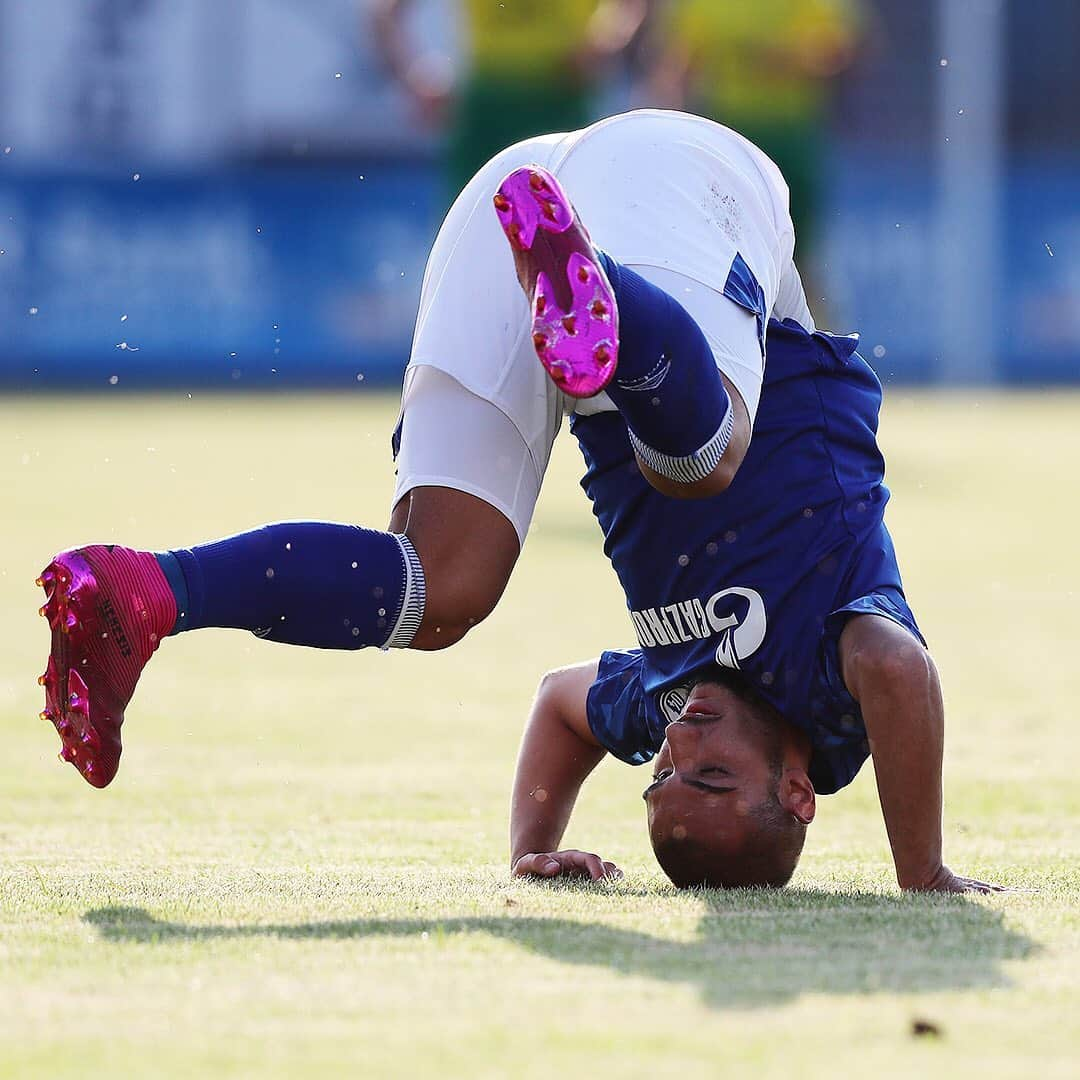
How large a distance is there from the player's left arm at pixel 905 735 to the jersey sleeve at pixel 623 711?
0.38 meters

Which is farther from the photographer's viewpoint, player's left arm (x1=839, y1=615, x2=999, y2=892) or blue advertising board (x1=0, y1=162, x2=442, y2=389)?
blue advertising board (x1=0, y1=162, x2=442, y2=389)

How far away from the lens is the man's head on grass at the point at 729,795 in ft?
A: 9.27

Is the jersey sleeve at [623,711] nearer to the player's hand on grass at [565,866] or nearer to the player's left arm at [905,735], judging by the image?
the player's hand on grass at [565,866]

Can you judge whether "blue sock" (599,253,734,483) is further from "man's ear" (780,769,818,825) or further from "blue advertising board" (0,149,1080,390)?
"blue advertising board" (0,149,1080,390)

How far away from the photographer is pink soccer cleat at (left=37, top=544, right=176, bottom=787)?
104 inches

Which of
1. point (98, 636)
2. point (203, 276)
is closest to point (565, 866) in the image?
point (98, 636)

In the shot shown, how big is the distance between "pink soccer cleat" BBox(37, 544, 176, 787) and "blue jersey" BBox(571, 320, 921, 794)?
667 mm

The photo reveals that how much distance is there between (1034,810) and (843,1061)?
186 centimetres

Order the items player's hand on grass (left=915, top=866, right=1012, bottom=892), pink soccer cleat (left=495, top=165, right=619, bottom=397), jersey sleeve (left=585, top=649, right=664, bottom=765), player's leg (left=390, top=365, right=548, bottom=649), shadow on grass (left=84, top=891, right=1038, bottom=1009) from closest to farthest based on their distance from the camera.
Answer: shadow on grass (left=84, top=891, right=1038, bottom=1009) → pink soccer cleat (left=495, top=165, right=619, bottom=397) → player's hand on grass (left=915, top=866, right=1012, bottom=892) → player's leg (left=390, top=365, right=548, bottom=649) → jersey sleeve (left=585, top=649, right=664, bottom=765)

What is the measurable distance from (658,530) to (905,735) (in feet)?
1.47

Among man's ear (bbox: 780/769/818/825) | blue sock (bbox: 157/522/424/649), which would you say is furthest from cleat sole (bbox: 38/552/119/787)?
man's ear (bbox: 780/769/818/825)

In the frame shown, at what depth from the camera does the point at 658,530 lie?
9.75ft

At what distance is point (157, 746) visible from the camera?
442 cm

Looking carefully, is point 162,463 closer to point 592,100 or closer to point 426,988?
point 592,100
